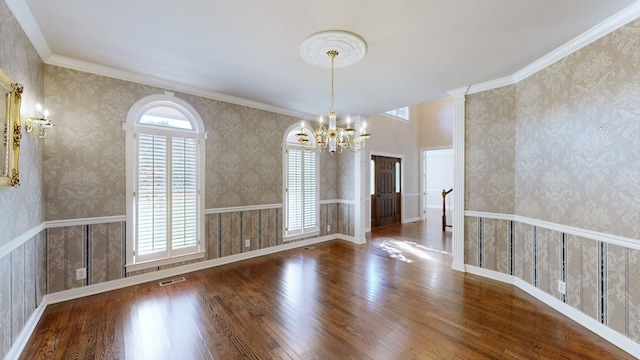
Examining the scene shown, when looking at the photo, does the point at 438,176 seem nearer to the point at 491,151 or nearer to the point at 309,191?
the point at 309,191

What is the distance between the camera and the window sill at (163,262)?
3.37 meters

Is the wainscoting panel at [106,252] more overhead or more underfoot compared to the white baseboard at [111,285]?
more overhead

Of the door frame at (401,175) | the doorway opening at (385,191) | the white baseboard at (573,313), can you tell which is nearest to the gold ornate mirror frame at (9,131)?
the white baseboard at (573,313)

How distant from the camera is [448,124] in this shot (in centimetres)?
767

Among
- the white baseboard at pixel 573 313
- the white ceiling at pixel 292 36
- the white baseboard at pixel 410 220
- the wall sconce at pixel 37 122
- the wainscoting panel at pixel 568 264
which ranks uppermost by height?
the white ceiling at pixel 292 36

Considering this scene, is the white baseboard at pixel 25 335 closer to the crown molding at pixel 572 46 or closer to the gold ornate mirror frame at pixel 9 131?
the gold ornate mirror frame at pixel 9 131

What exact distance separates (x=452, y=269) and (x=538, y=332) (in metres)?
1.57

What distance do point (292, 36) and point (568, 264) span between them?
3.65 metres

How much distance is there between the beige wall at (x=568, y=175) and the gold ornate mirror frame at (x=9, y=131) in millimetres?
4743

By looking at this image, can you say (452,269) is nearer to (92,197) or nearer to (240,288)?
(240,288)

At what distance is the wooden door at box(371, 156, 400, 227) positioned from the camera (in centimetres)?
715

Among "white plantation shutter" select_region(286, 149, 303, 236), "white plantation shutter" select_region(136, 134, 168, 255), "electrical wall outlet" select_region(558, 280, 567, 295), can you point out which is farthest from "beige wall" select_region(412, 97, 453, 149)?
"white plantation shutter" select_region(136, 134, 168, 255)

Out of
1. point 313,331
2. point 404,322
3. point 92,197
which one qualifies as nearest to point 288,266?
point 313,331

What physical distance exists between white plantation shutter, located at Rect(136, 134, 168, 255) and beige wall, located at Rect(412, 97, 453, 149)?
24.2 feet
